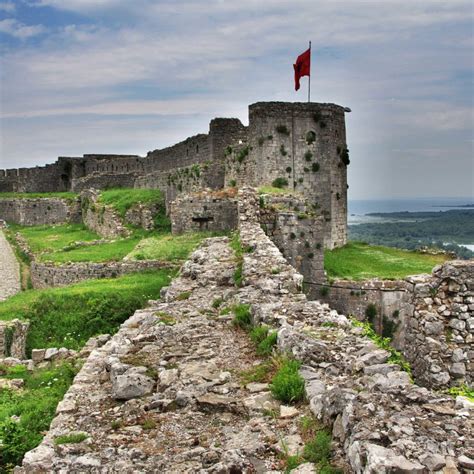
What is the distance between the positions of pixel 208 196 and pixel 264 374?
1372cm

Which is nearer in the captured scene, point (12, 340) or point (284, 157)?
point (12, 340)

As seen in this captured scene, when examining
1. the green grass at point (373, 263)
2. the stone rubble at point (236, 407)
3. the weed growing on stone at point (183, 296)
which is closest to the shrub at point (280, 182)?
the green grass at point (373, 263)

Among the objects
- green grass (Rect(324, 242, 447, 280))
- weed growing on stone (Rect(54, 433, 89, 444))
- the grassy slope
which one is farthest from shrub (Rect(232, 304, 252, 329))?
the grassy slope

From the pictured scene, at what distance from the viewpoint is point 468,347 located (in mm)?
8195

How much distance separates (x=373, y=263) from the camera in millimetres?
25594

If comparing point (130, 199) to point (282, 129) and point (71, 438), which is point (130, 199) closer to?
point (282, 129)

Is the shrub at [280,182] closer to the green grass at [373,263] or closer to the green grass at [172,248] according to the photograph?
the green grass at [373,263]

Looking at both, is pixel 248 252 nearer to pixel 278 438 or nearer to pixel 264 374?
pixel 264 374

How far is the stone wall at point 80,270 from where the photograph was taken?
1823cm

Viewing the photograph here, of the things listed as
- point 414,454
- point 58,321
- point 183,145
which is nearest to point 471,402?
point 414,454

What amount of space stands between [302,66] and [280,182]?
6090 millimetres

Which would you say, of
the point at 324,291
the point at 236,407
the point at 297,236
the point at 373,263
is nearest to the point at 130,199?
the point at 373,263

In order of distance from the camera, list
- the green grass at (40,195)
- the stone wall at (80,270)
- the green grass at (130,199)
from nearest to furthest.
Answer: the stone wall at (80,270) → the green grass at (130,199) → the green grass at (40,195)

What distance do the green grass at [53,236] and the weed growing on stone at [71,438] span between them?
23.1 metres
